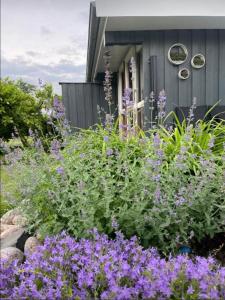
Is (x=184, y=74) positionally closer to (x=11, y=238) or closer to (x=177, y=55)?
(x=177, y=55)

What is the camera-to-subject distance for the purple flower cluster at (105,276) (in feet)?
3.70

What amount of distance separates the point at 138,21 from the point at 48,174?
6.97 ft

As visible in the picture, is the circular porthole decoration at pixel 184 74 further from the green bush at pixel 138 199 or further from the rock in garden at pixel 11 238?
the rock in garden at pixel 11 238

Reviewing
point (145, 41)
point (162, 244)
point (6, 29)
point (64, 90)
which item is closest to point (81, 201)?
point (162, 244)

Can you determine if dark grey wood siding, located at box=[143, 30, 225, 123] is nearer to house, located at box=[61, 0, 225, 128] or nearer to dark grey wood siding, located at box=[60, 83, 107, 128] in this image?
house, located at box=[61, 0, 225, 128]

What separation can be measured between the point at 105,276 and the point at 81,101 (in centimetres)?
712

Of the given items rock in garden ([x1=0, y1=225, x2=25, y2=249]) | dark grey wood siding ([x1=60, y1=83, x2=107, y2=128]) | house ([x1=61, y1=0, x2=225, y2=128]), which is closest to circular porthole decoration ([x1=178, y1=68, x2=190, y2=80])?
house ([x1=61, y1=0, x2=225, y2=128])

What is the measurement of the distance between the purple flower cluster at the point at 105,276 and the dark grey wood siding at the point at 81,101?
6.67 meters

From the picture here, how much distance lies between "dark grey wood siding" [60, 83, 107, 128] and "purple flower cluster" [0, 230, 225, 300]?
6665mm

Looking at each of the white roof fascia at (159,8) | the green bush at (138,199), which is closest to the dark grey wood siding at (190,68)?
the white roof fascia at (159,8)

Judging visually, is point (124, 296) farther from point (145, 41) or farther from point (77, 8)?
point (77, 8)

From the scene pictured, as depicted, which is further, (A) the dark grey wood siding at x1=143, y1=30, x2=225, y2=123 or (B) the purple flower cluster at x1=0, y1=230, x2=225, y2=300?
(A) the dark grey wood siding at x1=143, y1=30, x2=225, y2=123

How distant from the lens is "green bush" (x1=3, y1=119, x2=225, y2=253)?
1.76m

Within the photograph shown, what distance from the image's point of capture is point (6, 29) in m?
5.55
